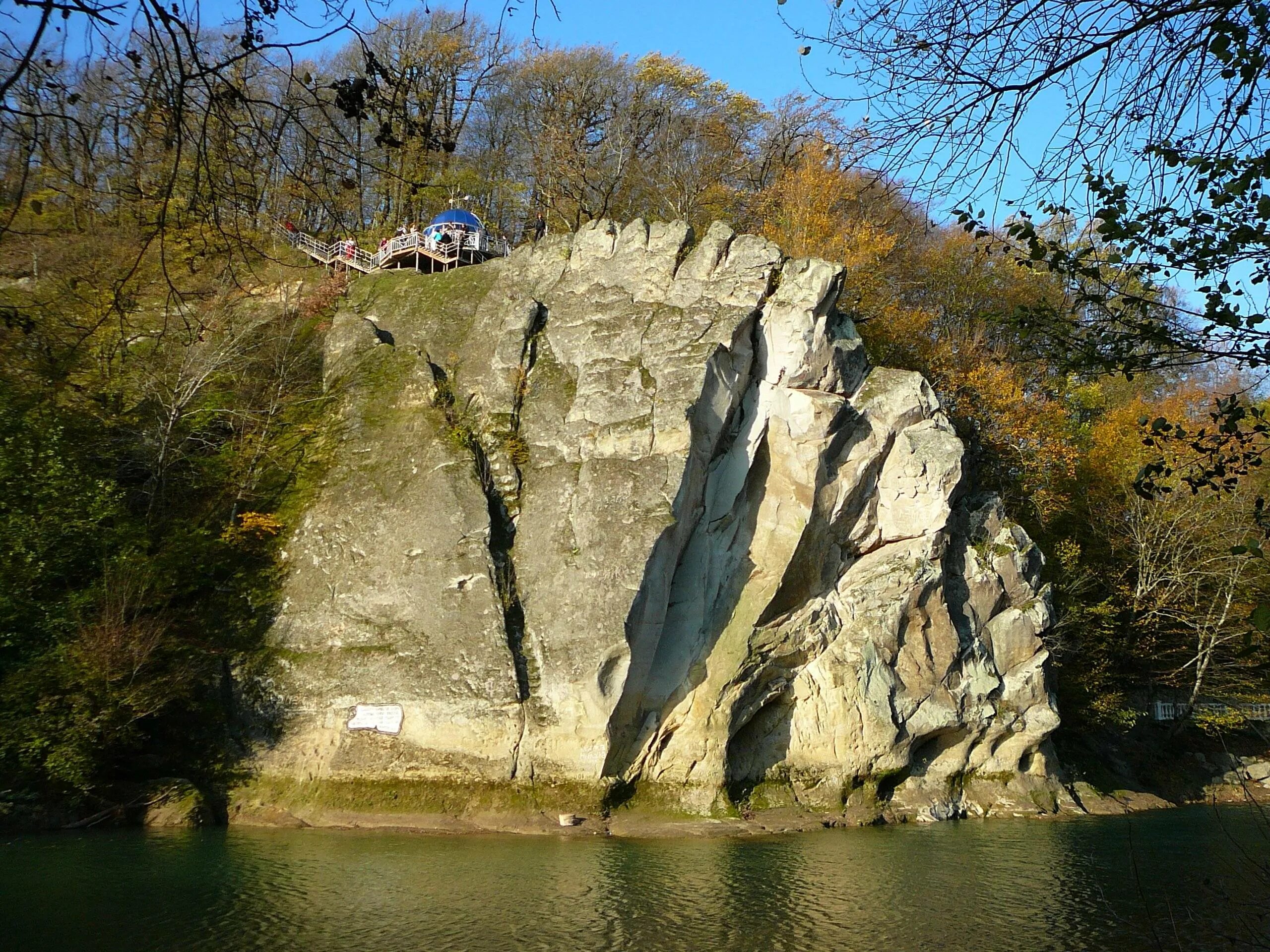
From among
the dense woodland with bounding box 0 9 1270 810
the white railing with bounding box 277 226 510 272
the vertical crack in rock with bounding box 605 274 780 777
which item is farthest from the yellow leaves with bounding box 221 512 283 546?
the white railing with bounding box 277 226 510 272

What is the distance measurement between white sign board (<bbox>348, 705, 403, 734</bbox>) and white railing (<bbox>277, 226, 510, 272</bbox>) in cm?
1140

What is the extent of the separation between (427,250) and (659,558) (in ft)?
36.7

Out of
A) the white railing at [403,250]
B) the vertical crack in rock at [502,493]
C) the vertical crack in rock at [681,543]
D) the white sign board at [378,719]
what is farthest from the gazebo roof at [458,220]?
the white sign board at [378,719]

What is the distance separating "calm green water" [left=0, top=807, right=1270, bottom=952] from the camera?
9.09 metres

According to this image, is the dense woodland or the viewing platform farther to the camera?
the viewing platform

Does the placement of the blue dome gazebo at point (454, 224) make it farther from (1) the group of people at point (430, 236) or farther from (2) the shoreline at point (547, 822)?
(2) the shoreline at point (547, 822)

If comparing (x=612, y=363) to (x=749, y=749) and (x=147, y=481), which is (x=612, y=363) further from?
(x=147, y=481)

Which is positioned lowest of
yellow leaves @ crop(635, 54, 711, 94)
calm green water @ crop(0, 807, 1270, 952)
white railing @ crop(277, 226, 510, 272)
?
calm green water @ crop(0, 807, 1270, 952)

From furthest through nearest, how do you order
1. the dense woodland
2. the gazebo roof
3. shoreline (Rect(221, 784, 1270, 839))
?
the gazebo roof → shoreline (Rect(221, 784, 1270, 839)) → the dense woodland

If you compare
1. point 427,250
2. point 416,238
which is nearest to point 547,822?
point 427,250

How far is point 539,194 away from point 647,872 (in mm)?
20920

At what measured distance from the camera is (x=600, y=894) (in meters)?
10.9

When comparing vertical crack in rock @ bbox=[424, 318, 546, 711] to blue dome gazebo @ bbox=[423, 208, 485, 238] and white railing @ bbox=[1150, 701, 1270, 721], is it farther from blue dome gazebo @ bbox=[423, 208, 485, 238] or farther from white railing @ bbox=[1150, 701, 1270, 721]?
white railing @ bbox=[1150, 701, 1270, 721]

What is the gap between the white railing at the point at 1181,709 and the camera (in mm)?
23781
